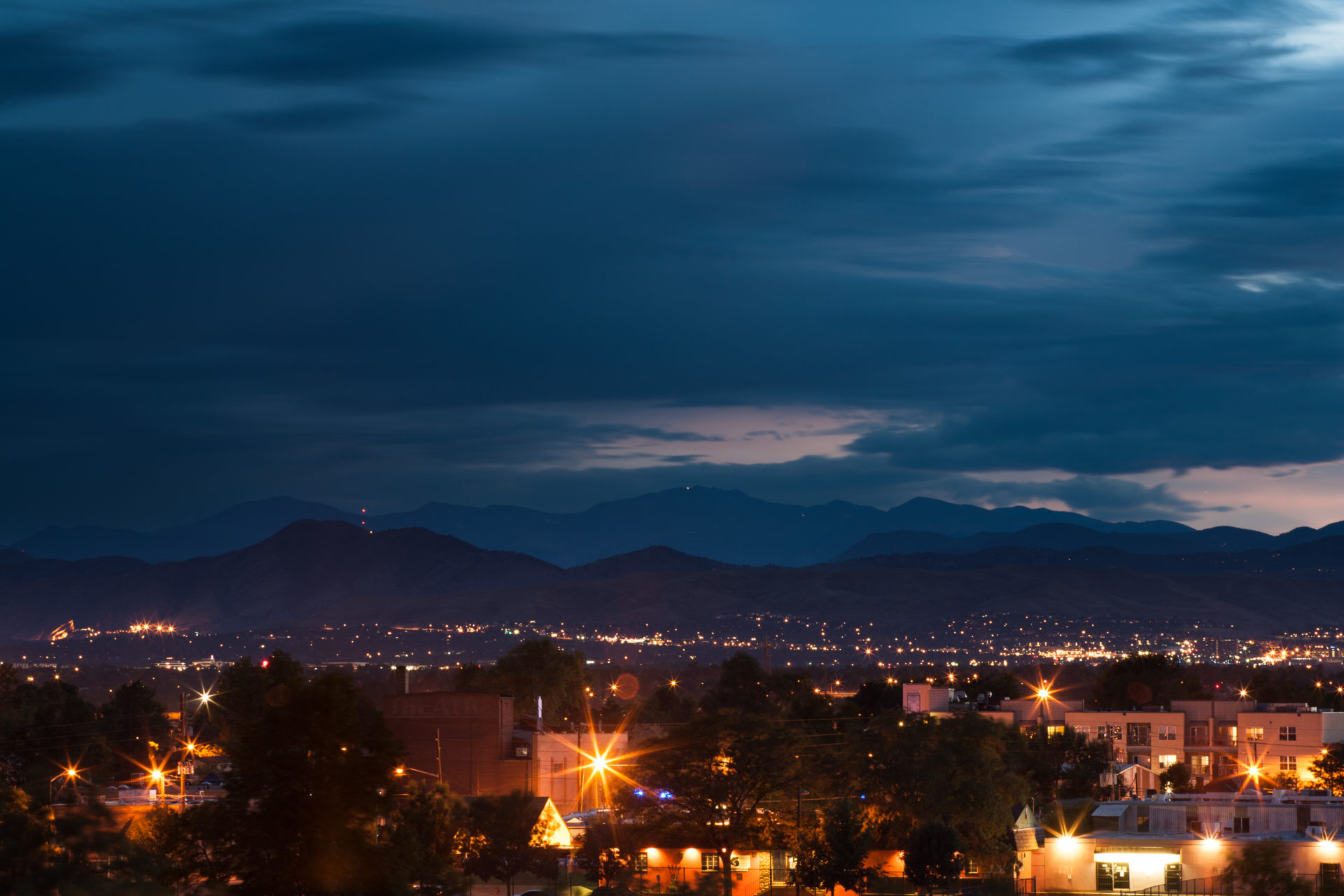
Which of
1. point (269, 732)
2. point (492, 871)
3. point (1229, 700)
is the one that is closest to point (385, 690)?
point (1229, 700)

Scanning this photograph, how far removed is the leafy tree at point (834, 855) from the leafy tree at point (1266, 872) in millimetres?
37589

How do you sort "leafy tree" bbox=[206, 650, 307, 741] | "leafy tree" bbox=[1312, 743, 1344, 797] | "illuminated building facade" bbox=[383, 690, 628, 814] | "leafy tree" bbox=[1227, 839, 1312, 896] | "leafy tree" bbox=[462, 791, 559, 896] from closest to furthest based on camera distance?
"leafy tree" bbox=[1227, 839, 1312, 896] → "leafy tree" bbox=[462, 791, 559, 896] → "illuminated building facade" bbox=[383, 690, 628, 814] → "leafy tree" bbox=[1312, 743, 1344, 797] → "leafy tree" bbox=[206, 650, 307, 741]

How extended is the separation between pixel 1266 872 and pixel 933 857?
4008 centimetres

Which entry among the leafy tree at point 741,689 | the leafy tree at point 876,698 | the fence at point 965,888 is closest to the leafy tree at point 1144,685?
the leafy tree at point 876,698

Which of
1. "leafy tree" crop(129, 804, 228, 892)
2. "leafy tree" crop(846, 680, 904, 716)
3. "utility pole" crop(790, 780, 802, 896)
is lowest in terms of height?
"utility pole" crop(790, 780, 802, 896)

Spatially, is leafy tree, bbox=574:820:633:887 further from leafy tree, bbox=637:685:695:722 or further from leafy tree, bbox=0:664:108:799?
leafy tree, bbox=637:685:695:722

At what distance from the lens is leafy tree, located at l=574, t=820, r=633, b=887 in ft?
196

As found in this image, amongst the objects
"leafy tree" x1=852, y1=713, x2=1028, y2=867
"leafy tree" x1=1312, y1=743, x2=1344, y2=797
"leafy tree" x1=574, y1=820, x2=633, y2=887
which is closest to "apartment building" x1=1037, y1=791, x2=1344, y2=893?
"leafy tree" x1=852, y1=713, x2=1028, y2=867

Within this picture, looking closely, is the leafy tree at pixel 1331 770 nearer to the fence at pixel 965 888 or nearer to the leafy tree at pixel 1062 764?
the leafy tree at pixel 1062 764

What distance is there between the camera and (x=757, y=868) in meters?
63.8

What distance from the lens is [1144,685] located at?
146 metres

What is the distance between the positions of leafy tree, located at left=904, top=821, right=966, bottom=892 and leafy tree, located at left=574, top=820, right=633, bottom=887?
10.8 metres

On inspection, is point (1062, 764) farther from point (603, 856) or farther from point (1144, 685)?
point (1144, 685)

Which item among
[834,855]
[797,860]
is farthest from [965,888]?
[797,860]
